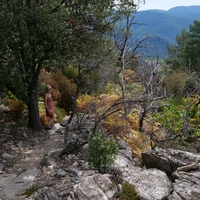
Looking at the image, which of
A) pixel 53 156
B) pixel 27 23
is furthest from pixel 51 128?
pixel 27 23

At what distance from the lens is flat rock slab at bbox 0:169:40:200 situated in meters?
5.55

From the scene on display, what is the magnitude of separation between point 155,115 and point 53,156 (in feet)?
33.6

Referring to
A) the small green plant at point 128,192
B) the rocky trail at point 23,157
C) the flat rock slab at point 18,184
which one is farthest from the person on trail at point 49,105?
the small green plant at point 128,192

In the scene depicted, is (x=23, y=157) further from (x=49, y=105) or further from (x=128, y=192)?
(x=128, y=192)

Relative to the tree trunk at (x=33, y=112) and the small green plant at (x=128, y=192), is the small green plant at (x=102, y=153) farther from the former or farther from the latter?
the tree trunk at (x=33, y=112)

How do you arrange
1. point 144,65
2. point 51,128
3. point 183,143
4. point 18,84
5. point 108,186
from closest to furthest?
point 108,186 → point 18,84 → point 51,128 → point 183,143 → point 144,65

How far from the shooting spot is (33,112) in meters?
9.82

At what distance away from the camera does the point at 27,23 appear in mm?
7934

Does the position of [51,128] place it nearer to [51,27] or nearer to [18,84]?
[18,84]

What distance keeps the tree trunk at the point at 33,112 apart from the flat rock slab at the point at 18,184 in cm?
330

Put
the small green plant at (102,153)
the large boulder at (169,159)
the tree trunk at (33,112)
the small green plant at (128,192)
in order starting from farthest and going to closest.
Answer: the tree trunk at (33,112) → the large boulder at (169,159) → the small green plant at (102,153) → the small green plant at (128,192)

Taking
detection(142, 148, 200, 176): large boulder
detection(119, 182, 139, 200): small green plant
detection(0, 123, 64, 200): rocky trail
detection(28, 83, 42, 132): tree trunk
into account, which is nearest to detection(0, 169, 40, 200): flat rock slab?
detection(0, 123, 64, 200): rocky trail

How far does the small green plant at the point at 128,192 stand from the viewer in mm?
4887

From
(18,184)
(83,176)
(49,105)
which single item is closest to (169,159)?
(83,176)
